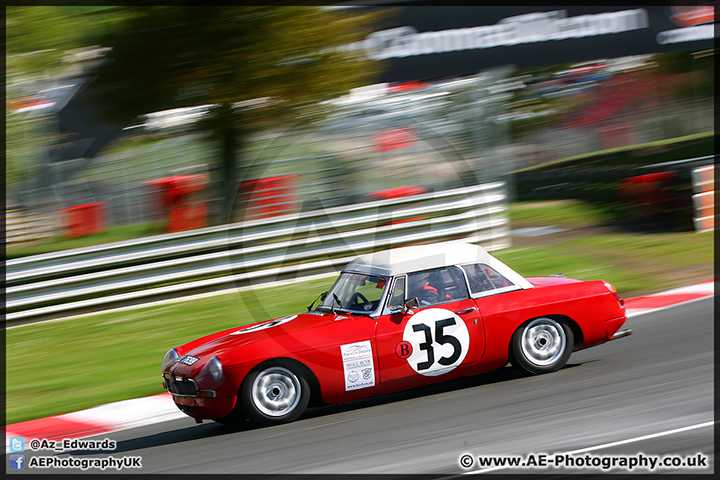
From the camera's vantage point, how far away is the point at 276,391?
5461 mm

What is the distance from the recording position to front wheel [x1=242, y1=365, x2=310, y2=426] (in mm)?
5355

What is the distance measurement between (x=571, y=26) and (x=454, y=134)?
288 centimetres

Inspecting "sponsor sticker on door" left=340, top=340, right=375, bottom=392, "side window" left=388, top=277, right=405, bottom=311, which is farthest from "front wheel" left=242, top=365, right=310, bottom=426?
"side window" left=388, top=277, right=405, bottom=311

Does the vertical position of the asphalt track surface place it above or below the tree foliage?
below

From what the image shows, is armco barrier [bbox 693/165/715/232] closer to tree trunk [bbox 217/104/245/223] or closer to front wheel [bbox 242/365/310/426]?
tree trunk [bbox 217/104/245/223]

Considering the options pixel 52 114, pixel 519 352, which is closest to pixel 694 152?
pixel 519 352

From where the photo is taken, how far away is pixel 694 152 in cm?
1691

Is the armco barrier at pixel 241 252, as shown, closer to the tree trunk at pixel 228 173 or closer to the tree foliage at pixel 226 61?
the tree trunk at pixel 228 173

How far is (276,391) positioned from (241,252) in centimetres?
580

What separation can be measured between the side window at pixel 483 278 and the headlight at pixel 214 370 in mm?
2230

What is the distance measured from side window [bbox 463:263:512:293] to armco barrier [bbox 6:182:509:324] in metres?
5.33

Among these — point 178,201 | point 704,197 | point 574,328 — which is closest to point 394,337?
point 574,328

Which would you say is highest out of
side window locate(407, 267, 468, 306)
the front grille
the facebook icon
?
side window locate(407, 267, 468, 306)

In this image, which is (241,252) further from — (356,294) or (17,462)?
(17,462)
